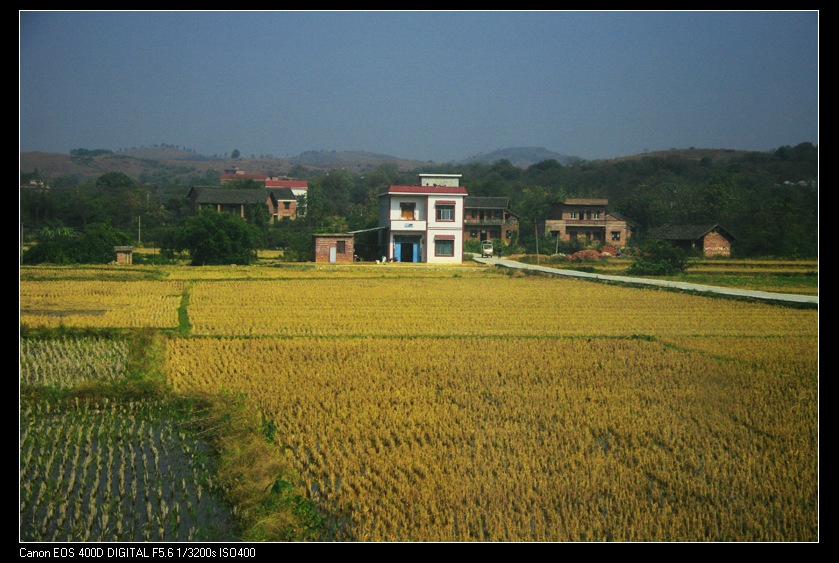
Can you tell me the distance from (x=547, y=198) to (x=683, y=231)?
12747mm

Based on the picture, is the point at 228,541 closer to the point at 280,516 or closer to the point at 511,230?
the point at 280,516

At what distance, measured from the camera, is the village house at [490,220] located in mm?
41844

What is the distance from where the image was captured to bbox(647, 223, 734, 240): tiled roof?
2794 centimetres

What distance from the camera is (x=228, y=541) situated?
5.30 m

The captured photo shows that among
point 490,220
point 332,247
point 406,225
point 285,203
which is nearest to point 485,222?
point 490,220

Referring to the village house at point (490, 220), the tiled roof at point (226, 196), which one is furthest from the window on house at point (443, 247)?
the tiled roof at point (226, 196)

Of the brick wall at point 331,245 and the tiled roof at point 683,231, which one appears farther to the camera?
the brick wall at point 331,245

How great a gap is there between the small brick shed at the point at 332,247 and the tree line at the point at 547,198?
1.02 m

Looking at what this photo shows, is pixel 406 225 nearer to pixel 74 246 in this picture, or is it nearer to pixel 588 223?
pixel 588 223

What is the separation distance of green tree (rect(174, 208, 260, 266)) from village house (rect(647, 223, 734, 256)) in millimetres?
16251

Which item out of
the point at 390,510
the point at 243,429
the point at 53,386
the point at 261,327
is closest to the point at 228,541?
the point at 390,510

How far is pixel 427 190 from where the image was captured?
1377 inches

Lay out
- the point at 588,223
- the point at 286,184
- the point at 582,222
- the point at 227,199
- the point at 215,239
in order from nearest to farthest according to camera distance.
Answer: the point at 215,239 → the point at 588,223 → the point at 582,222 → the point at 227,199 → the point at 286,184

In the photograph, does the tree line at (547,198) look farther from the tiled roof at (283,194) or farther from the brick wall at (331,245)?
the tiled roof at (283,194)
